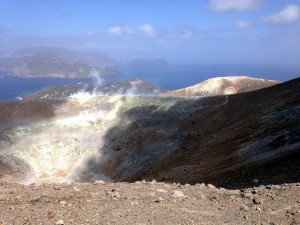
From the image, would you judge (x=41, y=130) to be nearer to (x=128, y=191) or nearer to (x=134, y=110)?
(x=134, y=110)

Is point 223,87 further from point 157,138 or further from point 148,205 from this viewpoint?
point 148,205

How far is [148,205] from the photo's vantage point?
13.1 m

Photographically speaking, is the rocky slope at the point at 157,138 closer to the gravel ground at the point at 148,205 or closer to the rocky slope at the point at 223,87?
the gravel ground at the point at 148,205

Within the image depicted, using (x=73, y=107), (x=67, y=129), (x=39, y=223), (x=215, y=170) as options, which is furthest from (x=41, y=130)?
(x=39, y=223)

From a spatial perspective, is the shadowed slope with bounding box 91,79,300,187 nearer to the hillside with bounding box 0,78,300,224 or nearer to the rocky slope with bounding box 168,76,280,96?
the hillside with bounding box 0,78,300,224

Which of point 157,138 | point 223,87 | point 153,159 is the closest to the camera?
point 153,159

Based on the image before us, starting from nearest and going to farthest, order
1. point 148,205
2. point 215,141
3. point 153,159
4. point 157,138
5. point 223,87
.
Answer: point 148,205
point 215,141
point 153,159
point 157,138
point 223,87

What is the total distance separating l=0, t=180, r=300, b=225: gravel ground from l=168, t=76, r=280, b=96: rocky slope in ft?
261

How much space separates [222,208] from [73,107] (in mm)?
47466

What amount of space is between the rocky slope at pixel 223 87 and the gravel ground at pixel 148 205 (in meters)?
79.6

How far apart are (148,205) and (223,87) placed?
88.6 metres

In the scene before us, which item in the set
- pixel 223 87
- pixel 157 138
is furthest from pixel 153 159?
pixel 223 87

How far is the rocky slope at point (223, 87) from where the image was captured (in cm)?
9531

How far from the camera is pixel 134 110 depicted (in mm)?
54406
